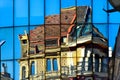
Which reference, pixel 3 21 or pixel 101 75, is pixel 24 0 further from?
pixel 101 75

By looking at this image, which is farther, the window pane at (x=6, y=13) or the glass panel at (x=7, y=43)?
the window pane at (x=6, y=13)

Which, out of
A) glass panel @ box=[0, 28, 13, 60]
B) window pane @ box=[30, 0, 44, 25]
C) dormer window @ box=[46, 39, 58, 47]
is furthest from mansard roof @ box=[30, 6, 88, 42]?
glass panel @ box=[0, 28, 13, 60]

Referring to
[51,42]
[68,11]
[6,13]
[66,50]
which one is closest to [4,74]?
[51,42]

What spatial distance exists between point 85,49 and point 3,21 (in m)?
4.80

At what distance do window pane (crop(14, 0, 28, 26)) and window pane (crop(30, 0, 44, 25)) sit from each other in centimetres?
33

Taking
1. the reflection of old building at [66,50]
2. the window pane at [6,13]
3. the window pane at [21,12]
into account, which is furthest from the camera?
the window pane at [6,13]

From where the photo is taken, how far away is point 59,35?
1775 inches

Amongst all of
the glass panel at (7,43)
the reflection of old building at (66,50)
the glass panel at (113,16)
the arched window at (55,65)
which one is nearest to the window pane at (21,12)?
the glass panel at (7,43)

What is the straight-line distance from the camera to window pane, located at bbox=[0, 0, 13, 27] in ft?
150

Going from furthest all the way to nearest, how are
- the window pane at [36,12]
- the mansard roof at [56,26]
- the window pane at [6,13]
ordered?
1. the window pane at [6,13]
2. the window pane at [36,12]
3. the mansard roof at [56,26]

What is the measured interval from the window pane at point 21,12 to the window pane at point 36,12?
0.33 meters

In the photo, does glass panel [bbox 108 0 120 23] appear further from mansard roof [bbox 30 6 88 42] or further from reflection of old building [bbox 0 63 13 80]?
reflection of old building [bbox 0 63 13 80]

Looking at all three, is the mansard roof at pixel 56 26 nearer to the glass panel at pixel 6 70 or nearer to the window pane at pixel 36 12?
the window pane at pixel 36 12

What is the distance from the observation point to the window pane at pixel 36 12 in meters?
45.4
